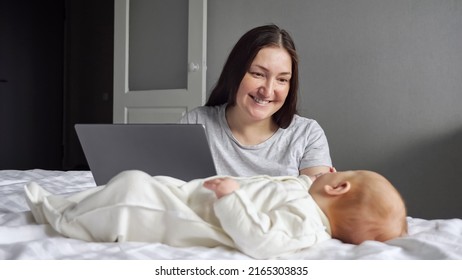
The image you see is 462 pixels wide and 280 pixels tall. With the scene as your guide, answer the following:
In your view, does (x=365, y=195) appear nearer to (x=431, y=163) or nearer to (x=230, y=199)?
(x=230, y=199)

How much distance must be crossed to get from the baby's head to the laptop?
1.07 feet

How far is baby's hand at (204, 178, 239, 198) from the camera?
0.85 meters

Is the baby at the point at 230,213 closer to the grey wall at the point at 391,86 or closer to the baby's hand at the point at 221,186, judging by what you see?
the baby's hand at the point at 221,186

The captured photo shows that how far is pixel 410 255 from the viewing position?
32.7 inches

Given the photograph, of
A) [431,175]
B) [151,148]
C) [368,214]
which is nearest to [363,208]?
[368,214]

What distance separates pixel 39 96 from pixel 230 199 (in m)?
5.06

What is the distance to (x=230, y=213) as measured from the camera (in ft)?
2.65

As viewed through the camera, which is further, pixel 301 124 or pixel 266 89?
pixel 301 124

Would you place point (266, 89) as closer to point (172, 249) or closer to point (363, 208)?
point (363, 208)

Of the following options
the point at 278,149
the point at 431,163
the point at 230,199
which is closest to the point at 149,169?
the point at 230,199

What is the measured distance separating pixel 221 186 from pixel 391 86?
2.00 m

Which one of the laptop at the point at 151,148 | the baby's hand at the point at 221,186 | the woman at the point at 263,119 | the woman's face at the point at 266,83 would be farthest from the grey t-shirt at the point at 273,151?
the baby's hand at the point at 221,186

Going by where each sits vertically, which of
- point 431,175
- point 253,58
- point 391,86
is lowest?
point 431,175

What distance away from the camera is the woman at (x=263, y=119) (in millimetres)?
1630
